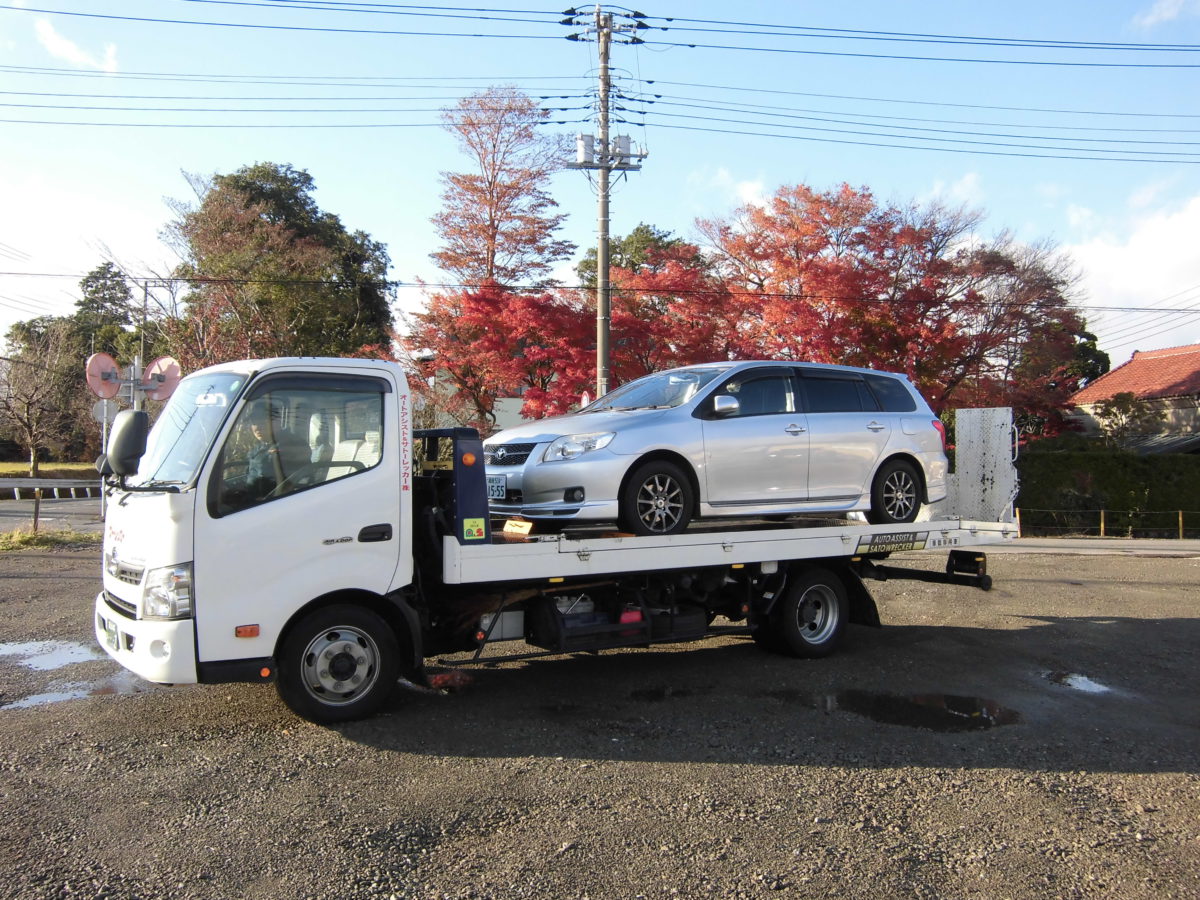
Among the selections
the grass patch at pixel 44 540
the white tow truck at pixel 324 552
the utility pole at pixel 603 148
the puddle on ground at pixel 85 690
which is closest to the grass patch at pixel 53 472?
the grass patch at pixel 44 540

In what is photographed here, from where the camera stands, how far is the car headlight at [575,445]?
22.3 feet

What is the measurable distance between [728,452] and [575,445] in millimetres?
1323

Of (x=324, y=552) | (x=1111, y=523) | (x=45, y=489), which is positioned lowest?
(x=1111, y=523)

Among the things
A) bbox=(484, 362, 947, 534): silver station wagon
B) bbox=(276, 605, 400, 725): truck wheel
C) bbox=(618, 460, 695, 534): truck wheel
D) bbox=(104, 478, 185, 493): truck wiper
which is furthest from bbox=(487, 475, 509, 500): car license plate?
bbox=(104, 478, 185, 493): truck wiper

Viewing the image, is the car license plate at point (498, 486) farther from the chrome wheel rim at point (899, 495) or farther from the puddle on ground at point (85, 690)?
the chrome wheel rim at point (899, 495)

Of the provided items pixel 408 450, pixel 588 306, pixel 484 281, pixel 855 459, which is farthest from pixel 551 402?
pixel 408 450

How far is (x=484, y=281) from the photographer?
21672 millimetres

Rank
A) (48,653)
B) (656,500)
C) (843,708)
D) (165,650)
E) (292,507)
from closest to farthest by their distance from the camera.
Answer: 1. (165,650)
2. (292,507)
3. (843,708)
4. (656,500)
5. (48,653)

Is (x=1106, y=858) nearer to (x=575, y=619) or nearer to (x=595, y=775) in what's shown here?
(x=595, y=775)

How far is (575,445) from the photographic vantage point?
22.5 ft

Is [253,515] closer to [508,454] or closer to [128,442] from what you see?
[128,442]

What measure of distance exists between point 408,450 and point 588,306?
1443 centimetres

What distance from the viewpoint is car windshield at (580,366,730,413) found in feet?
25.1

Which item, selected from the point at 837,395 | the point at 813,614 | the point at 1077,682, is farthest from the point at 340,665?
the point at 1077,682
